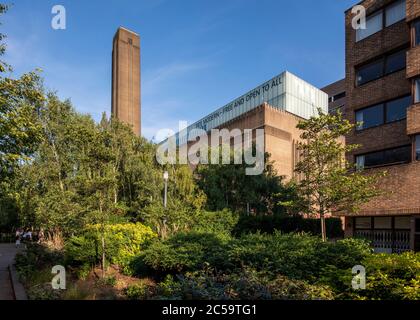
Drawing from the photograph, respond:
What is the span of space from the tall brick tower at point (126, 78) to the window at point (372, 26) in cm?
3849

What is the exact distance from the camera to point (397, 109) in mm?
17844

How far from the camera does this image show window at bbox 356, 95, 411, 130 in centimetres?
1752

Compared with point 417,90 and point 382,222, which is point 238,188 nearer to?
point 382,222

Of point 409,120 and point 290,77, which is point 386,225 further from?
point 290,77

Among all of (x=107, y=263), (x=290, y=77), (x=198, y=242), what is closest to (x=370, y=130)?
(x=198, y=242)

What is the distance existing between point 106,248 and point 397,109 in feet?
52.8

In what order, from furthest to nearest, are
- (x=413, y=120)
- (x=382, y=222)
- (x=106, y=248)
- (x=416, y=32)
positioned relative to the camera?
(x=382, y=222)
(x=416, y=32)
(x=413, y=120)
(x=106, y=248)

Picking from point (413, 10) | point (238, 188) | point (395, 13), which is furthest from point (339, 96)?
point (413, 10)

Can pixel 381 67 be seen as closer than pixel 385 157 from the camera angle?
No

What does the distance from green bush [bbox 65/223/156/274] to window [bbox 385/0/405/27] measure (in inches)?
697

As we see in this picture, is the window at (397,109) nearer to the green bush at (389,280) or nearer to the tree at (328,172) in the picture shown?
the tree at (328,172)

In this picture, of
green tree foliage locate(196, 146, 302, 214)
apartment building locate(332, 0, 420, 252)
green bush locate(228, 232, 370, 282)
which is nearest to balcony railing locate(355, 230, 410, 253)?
apartment building locate(332, 0, 420, 252)

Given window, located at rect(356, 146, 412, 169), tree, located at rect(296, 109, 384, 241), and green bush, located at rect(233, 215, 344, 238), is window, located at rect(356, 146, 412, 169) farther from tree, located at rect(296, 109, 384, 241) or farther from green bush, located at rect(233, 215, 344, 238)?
green bush, located at rect(233, 215, 344, 238)

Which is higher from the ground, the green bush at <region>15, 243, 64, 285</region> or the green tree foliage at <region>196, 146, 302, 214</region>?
the green tree foliage at <region>196, 146, 302, 214</region>
